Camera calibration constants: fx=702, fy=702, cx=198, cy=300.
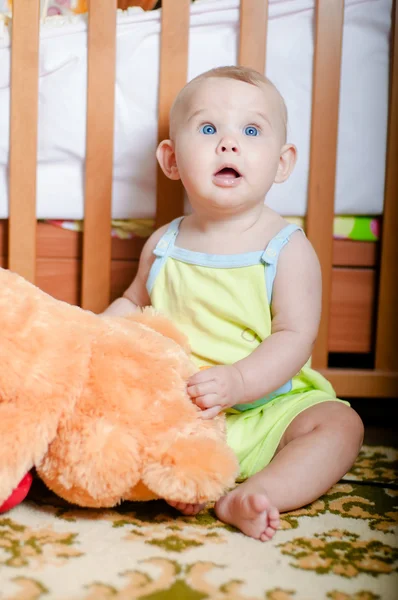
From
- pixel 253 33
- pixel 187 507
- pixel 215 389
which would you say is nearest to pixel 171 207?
pixel 253 33

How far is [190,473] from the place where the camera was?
0.77 m

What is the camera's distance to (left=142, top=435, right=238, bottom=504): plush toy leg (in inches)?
30.2

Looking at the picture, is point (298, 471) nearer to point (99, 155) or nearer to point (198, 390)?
point (198, 390)

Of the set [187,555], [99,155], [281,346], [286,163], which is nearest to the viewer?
[187,555]

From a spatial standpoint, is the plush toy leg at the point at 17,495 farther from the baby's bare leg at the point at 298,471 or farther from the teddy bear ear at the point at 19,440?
the baby's bare leg at the point at 298,471

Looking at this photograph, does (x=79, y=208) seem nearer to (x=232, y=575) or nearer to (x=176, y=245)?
(x=176, y=245)

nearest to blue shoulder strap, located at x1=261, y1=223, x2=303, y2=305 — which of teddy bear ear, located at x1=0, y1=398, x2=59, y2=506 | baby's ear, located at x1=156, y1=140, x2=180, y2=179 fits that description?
baby's ear, located at x1=156, y1=140, x2=180, y2=179

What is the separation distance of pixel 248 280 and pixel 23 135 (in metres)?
0.48

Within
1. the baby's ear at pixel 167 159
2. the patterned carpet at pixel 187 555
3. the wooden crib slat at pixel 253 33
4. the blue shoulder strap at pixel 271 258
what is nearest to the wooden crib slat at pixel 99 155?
the baby's ear at pixel 167 159

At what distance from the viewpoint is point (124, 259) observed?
1.32 m

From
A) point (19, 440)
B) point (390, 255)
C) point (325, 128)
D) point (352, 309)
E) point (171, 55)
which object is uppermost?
point (171, 55)

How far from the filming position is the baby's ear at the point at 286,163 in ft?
3.69

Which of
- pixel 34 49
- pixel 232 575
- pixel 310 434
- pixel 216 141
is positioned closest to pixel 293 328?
pixel 310 434

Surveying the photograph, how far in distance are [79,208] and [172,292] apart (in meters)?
0.26
